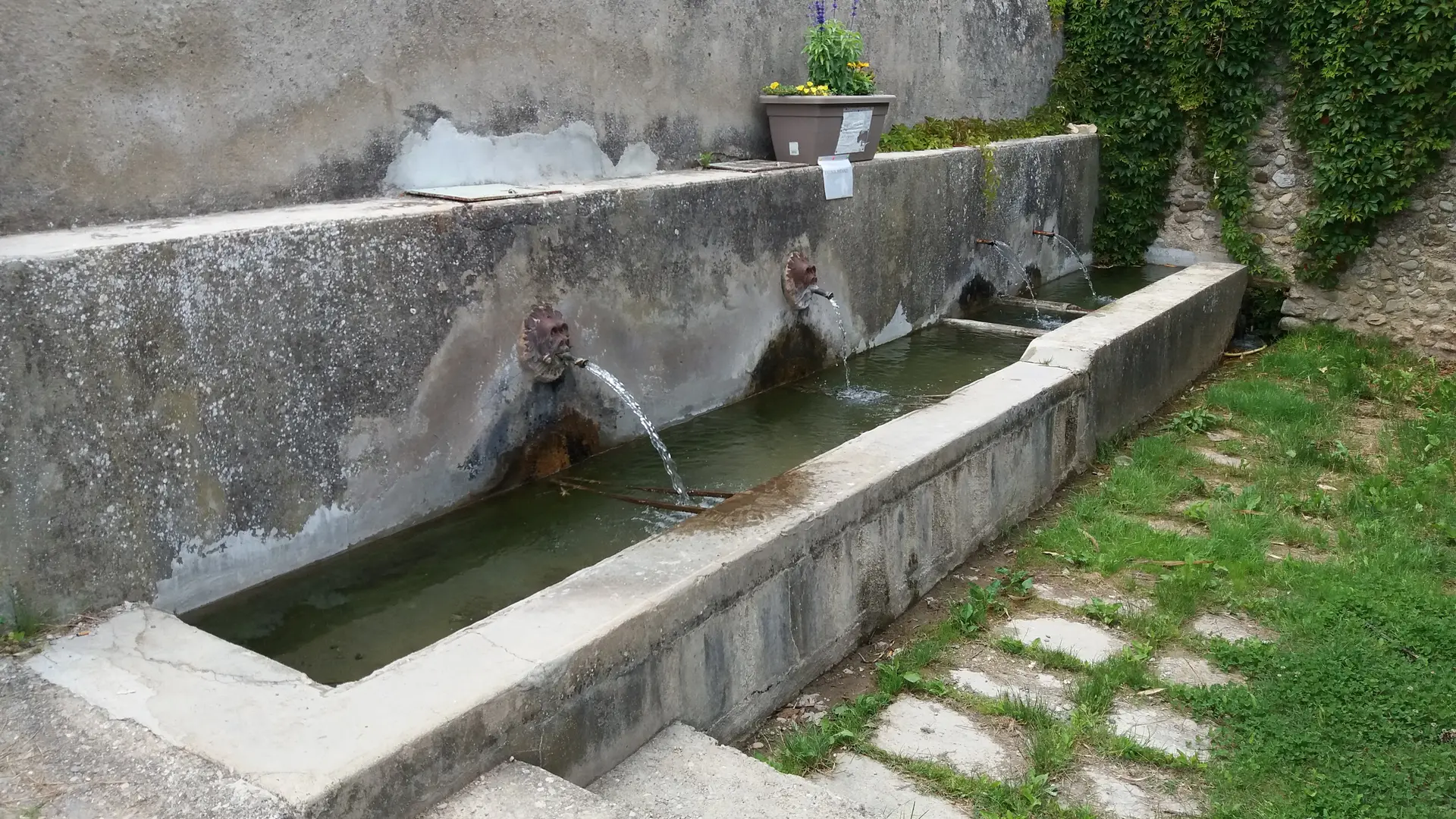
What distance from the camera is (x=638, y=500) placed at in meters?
4.04

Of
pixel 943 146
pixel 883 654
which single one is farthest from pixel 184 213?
pixel 943 146

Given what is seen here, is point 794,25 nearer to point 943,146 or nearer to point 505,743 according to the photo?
point 943,146

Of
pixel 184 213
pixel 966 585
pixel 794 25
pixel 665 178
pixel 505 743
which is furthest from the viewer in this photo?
pixel 794 25

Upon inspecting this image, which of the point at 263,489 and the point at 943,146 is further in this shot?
the point at 943,146

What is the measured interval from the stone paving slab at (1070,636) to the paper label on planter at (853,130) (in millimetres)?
2970

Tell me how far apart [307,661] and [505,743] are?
0.94 metres

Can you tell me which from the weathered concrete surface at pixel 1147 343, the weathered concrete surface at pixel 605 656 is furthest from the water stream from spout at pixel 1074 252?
the weathered concrete surface at pixel 605 656

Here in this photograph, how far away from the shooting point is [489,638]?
8.24ft

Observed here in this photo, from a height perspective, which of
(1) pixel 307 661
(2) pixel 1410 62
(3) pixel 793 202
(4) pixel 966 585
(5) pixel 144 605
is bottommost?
(4) pixel 966 585

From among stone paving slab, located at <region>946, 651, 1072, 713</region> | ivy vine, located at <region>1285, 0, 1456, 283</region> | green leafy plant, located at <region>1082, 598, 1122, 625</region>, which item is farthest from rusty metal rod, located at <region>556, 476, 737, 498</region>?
ivy vine, located at <region>1285, 0, 1456, 283</region>

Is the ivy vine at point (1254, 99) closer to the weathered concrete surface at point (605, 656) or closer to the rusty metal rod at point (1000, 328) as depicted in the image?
the rusty metal rod at point (1000, 328)

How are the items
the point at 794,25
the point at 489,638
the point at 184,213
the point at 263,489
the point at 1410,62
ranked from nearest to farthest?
the point at 489,638, the point at 263,489, the point at 184,213, the point at 794,25, the point at 1410,62

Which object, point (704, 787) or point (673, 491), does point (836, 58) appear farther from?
point (704, 787)

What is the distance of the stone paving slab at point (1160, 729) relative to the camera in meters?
2.96
